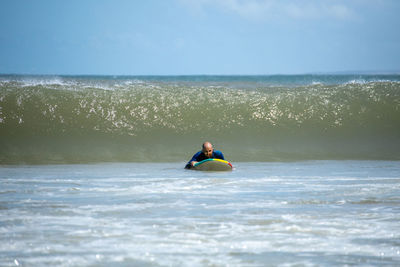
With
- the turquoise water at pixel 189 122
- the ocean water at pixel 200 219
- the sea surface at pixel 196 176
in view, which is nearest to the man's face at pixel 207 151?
the sea surface at pixel 196 176

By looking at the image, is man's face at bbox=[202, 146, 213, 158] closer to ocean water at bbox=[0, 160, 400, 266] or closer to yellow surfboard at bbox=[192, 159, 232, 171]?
yellow surfboard at bbox=[192, 159, 232, 171]

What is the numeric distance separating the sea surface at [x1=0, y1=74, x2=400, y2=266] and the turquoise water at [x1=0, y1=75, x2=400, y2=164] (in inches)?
2.3

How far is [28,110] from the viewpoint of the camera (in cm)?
1866

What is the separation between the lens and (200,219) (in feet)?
21.1

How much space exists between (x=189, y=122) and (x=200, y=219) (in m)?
12.2

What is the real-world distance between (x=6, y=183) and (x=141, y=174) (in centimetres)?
254

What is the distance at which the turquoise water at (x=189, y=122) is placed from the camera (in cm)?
1519

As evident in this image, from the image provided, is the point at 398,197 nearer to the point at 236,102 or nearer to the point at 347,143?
the point at 347,143

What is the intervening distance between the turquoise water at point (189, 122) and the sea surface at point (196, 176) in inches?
2.3

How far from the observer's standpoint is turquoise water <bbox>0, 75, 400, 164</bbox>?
1519 cm

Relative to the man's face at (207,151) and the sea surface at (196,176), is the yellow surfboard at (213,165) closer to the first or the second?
the sea surface at (196,176)

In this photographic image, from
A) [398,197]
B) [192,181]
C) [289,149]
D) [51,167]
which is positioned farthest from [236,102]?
[398,197]

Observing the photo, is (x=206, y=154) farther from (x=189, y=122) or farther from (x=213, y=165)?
(x=189, y=122)

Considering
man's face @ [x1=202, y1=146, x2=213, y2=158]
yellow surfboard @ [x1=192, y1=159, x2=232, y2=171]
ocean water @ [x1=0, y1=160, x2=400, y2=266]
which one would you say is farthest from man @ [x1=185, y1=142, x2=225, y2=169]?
ocean water @ [x1=0, y1=160, x2=400, y2=266]
